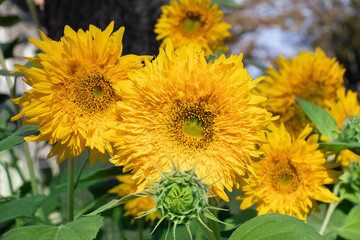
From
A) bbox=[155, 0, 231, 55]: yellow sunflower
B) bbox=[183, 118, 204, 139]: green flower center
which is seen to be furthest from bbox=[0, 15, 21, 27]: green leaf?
bbox=[183, 118, 204, 139]: green flower center

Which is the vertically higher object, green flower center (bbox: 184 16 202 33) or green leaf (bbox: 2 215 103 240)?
green flower center (bbox: 184 16 202 33)

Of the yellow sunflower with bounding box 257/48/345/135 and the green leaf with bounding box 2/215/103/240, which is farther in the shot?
the yellow sunflower with bounding box 257/48/345/135

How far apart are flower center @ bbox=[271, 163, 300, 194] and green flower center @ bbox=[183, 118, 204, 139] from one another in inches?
10.0

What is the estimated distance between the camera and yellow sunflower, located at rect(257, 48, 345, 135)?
145 centimetres

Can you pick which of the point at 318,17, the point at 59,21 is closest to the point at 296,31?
the point at 318,17

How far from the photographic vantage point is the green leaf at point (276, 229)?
65cm

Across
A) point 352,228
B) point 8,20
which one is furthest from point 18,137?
point 8,20

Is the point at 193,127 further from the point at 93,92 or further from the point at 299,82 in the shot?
the point at 299,82

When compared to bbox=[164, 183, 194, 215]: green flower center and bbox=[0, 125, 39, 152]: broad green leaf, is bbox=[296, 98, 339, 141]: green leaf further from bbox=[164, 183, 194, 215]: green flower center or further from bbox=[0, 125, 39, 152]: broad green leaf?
bbox=[0, 125, 39, 152]: broad green leaf

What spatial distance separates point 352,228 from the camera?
3.26 feet

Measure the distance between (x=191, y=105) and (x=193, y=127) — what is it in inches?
3.9

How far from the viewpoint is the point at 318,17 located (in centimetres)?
1295

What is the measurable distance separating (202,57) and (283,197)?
1.52 ft

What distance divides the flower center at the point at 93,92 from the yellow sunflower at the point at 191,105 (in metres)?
0.11
